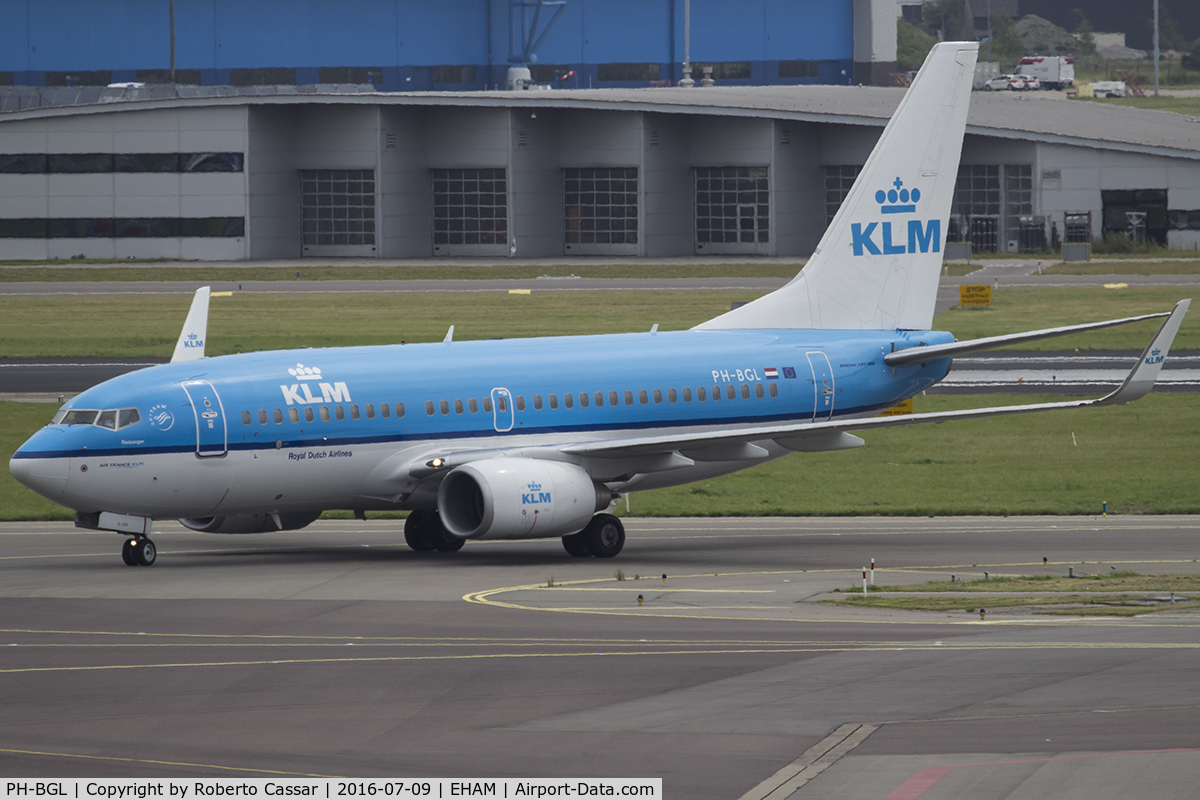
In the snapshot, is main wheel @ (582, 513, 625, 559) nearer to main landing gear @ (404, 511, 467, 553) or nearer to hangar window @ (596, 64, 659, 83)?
main landing gear @ (404, 511, 467, 553)

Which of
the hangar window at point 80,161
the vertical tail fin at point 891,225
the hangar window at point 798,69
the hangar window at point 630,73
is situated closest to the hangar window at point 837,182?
the hangar window at point 798,69

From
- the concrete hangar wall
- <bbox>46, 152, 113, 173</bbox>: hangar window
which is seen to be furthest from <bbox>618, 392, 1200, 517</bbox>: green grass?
<bbox>46, 152, 113, 173</bbox>: hangar window

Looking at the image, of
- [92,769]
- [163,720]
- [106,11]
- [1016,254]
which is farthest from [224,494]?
[106,11]

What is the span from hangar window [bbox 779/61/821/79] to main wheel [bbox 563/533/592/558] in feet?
440

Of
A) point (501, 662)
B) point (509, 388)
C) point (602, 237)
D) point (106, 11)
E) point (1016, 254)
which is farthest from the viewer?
point (106, 11)

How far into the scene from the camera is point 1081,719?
18.2m

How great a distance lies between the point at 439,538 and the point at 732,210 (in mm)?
89122

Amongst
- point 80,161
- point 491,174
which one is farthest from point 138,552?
point 491,174

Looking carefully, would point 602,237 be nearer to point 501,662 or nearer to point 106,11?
point 106,11

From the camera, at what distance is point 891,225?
129ft

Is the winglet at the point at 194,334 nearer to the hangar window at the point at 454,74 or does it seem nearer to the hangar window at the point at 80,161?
the hangar window at the point at 80,161

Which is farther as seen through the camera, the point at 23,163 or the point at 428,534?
the point at 23,163

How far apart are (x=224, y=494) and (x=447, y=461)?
4.17 m

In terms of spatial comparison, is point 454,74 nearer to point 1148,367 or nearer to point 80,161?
point 80,161
